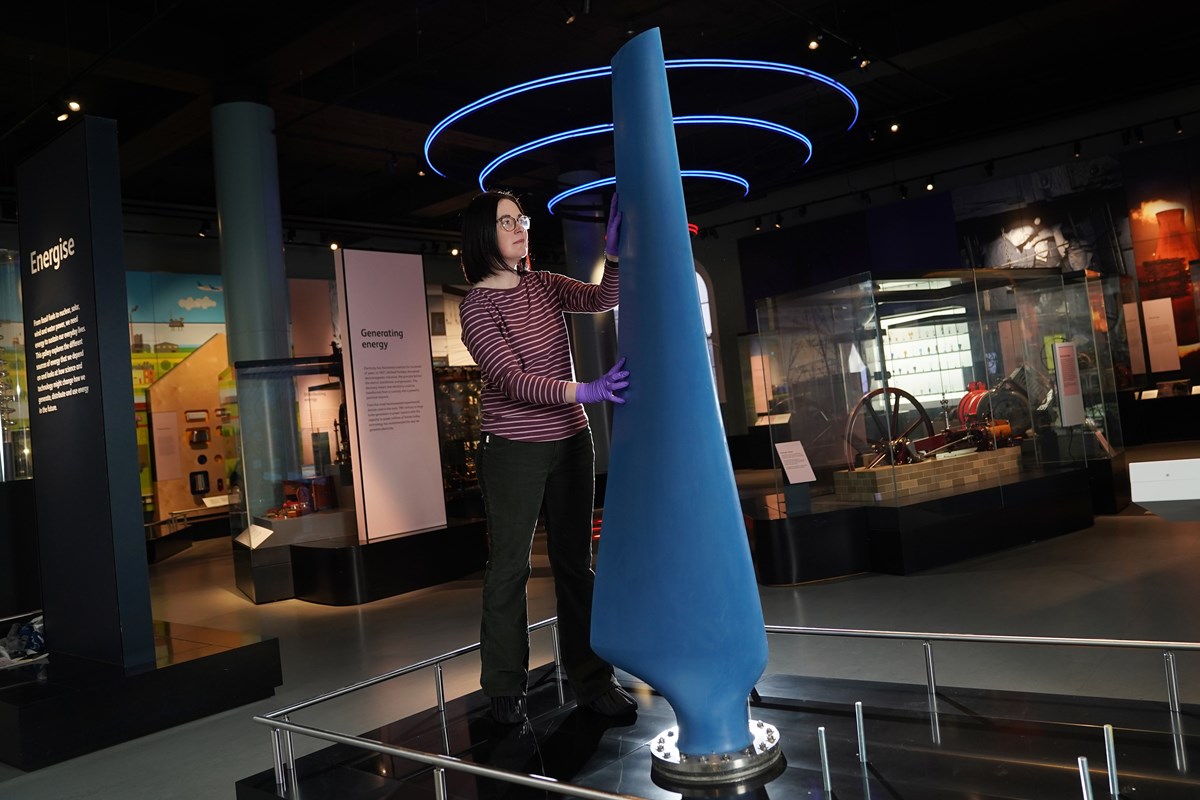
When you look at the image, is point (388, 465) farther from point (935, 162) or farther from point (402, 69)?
point (935, 162)

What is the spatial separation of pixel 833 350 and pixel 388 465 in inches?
140

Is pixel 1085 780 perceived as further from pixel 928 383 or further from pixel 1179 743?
pixel 928 383

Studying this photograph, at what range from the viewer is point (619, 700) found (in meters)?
2.51

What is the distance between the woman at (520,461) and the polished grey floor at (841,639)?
4.41 feet

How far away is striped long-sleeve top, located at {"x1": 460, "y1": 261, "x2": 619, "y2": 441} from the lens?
2.44m

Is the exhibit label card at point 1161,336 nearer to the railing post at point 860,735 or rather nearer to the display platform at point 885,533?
the display platform at point 885,533

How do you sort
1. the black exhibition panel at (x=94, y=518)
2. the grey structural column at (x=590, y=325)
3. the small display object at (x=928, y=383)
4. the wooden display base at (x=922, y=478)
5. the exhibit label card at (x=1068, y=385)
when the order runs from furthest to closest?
the grey structural column at (x=590, y=325) → the exhibit label card at (x=1068, y=385) → the small display object at (x=928, y=383) → the wooden display base at (x=922, y=478) → the black exhibition panel at (x=94, y=518)

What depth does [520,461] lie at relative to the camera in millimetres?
2477

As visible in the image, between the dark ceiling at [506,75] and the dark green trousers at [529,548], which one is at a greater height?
the dark ceiling at [506,75]

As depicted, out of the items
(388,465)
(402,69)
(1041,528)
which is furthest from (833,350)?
(402,69)

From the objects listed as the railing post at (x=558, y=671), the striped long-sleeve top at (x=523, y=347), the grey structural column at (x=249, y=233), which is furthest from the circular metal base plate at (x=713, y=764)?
the grey structural column at (x=249, y=233)

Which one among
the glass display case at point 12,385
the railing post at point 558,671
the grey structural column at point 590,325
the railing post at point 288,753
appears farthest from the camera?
the grey structural column at point 590,325

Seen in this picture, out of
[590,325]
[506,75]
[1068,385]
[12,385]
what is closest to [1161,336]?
[1068,385]

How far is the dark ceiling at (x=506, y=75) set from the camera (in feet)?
27.6
